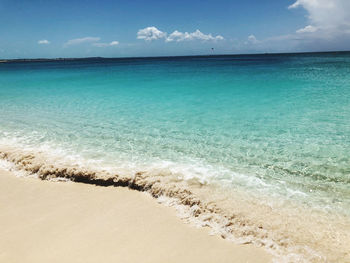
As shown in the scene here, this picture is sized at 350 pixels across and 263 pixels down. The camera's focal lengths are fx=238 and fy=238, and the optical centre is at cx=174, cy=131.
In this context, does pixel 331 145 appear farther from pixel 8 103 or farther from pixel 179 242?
pixel 8 103

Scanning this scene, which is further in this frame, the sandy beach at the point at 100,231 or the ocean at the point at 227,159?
the ocean at the point at 227,159

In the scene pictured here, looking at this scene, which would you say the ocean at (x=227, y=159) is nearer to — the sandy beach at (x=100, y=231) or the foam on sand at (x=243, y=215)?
the foam on sand at (x=243, y=215)

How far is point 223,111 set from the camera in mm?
12031

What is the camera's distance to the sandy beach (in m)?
3.57

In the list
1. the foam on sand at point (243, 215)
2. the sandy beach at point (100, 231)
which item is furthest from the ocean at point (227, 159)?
the sandy beach at point (100, 231)

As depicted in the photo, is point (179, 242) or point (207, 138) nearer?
point (179, 242)

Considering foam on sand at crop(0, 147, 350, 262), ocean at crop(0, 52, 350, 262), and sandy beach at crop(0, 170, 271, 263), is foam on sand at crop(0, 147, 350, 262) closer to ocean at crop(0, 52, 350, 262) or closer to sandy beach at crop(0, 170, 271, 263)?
ocean at crop(0, 52, 350, 262)

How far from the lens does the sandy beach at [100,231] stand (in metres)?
3.57

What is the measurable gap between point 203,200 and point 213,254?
124 centimetres

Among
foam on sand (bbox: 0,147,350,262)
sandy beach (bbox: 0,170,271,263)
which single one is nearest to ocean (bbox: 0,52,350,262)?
foam on sand (bbox: 0,147,350,262)

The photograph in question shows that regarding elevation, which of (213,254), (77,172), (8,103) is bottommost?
(213,254)

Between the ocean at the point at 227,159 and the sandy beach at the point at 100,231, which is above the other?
the ocean at the point at 227,159

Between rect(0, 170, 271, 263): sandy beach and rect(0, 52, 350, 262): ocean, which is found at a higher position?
rect(0, 52, 350, 262): ocean

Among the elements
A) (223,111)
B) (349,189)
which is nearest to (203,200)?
(349,189)
